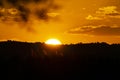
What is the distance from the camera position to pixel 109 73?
49.7 m

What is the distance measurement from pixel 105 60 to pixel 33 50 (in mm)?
9188

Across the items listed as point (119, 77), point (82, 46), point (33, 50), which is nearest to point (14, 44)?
point (33, 50)

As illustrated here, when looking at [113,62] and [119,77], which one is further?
[113,62]

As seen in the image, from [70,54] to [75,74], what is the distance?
627 cm

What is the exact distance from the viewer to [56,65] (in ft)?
167

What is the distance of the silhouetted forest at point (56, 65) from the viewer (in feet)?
161

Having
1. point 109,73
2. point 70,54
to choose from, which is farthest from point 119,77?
point 70,54

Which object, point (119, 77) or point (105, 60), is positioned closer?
point (119, 77)

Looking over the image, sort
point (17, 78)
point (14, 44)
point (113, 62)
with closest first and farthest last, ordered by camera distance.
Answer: point (17, 78)
point (113, 62)
point (14, 44)

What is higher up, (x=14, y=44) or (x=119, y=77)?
(x=14, y=44)

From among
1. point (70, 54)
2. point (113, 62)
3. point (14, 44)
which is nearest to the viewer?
point (113, 62)

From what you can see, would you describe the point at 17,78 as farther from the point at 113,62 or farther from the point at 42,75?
the point at 113,62

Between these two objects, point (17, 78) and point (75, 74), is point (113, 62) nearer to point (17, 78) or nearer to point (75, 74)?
point (75, 74)

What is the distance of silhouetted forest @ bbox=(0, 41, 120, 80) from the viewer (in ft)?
161
